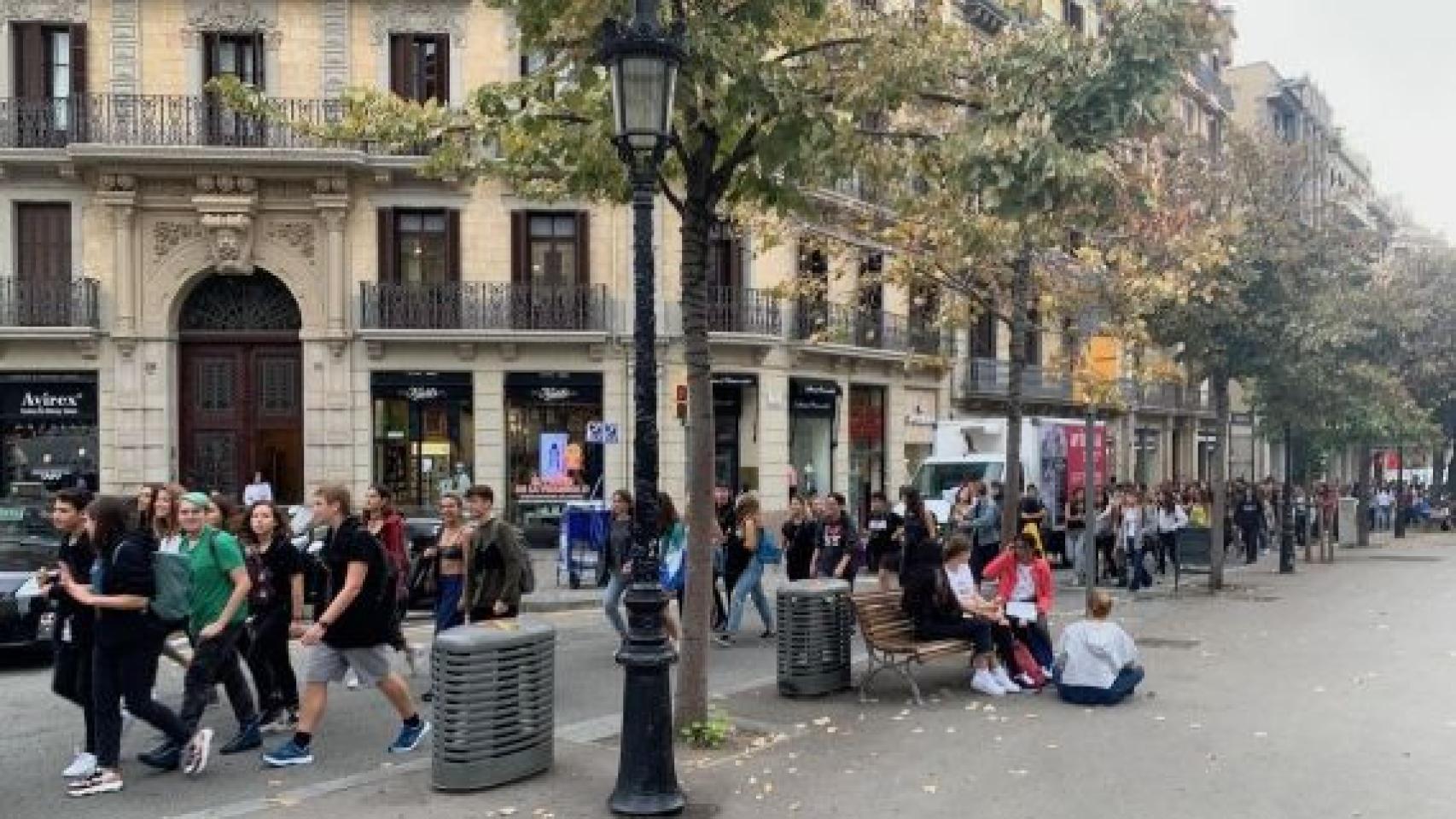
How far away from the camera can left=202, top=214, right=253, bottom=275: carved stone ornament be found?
80.3ft

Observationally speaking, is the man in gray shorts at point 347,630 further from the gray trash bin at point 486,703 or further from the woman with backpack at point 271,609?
the gray trash bin at point 486,703

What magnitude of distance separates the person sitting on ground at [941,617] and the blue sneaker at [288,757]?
4718 millimetres

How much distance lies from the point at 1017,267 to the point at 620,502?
6818 mm

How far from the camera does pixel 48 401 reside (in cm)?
2462

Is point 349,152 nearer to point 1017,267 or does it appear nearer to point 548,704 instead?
point 1017,267

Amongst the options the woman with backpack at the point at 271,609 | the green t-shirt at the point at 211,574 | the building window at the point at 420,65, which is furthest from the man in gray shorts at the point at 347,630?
the building window at the point at 420,65

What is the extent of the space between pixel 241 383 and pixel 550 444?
6.27 metres

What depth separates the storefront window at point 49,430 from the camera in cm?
2458

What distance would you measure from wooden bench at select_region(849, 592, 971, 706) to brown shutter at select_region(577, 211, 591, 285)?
17007 mm

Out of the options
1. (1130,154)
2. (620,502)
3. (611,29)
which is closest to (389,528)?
(620,502)

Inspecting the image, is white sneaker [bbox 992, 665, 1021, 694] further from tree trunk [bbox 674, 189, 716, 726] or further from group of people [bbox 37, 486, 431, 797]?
group of people [bbox 37, 486, 431, 797]

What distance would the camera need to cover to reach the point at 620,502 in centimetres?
1242

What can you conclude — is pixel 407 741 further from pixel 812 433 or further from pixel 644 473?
pixel 812 433

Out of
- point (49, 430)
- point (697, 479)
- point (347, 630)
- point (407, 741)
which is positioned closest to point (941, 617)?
point (697, 479)
